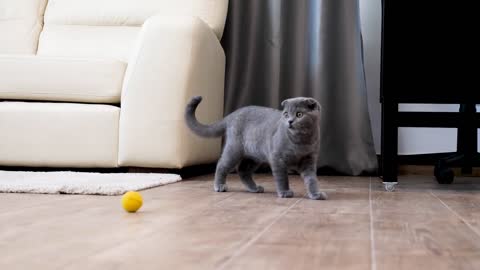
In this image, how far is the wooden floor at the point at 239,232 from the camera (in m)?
0.89

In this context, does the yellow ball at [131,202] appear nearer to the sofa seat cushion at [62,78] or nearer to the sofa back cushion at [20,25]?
the sofa seat cushion at [62,78]

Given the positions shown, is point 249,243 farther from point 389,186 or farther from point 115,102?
point 115,102

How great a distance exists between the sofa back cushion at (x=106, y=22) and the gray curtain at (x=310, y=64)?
212mm

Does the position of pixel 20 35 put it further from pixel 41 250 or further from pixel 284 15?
pixel 41 250

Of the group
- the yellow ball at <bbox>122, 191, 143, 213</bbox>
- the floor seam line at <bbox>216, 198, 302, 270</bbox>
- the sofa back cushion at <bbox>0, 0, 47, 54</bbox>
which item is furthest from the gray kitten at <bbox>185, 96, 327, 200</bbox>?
the sofa back cushion at <bbox>0, 0, 47, 54</bbox>

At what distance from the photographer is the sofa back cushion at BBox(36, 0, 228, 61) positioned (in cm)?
291

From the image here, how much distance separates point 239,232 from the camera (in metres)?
1.15

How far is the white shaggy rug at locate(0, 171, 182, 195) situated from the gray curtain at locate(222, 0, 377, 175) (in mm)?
961

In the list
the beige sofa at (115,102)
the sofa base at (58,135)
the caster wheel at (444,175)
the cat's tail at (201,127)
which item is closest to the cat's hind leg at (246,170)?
the cat's tail at (201,127)

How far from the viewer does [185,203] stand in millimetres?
1611

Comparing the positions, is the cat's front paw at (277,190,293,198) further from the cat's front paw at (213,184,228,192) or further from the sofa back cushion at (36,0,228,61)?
the sofa back cushion at (36,0,228,61)

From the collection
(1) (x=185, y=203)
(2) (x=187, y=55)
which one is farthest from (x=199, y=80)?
(1) (x=185, y=203)

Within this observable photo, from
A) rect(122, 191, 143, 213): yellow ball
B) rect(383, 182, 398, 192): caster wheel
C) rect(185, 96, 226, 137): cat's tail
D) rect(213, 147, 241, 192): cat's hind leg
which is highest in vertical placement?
rect(185, 96, 226, 137): cat's tail

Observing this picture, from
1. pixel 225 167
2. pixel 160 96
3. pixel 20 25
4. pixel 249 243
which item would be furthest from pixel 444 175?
pixel 20 25
